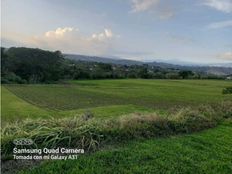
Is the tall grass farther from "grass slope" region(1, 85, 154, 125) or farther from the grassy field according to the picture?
the grassy field

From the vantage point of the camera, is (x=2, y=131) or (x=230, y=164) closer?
(x=230, y=164)

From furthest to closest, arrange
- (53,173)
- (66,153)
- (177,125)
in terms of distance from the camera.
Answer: (177,125) → (66,153) → (53,173)

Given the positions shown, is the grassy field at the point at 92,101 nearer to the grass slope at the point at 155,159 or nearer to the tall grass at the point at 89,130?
the tall grass at the point at 89,130

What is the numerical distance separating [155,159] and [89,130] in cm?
156

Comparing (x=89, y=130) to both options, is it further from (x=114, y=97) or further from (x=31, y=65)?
(x=31, y=65)

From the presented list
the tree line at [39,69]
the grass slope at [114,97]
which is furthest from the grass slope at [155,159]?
the tree line at [39,69]

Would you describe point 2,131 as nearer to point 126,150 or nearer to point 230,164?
point 126,150

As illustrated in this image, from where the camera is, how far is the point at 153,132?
301 inches

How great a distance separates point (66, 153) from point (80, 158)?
1.10 ft

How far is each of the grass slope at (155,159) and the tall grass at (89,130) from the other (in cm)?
36

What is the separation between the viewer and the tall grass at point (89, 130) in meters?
6.17

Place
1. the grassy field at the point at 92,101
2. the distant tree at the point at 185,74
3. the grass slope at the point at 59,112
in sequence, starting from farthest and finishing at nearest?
the distant tree at the point at 185,74
the grassy field at the point at 92,101
the grass slope at the point at 59,112

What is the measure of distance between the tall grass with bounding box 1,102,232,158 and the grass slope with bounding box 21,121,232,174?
0.36 meters

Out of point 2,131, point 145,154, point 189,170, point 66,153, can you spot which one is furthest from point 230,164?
point 2,131
